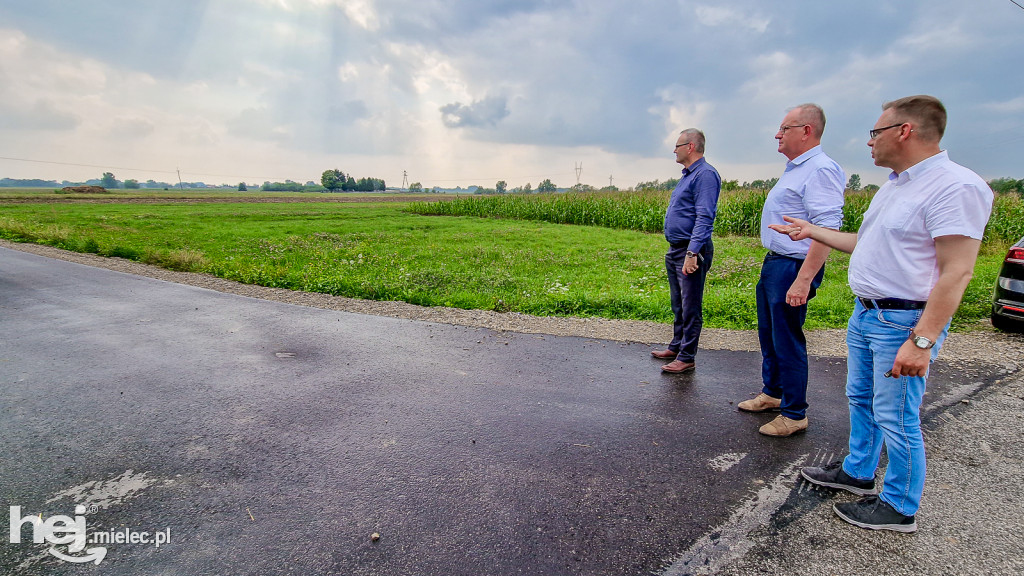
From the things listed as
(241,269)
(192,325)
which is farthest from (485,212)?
(192,325)

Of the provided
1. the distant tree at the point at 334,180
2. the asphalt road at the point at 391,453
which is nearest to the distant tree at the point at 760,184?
the asphalt road at the point at 391,453

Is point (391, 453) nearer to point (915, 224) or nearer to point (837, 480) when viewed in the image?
point (837, 480)

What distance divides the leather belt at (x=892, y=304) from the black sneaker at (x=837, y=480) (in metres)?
1.04

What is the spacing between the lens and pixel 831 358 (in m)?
5.38

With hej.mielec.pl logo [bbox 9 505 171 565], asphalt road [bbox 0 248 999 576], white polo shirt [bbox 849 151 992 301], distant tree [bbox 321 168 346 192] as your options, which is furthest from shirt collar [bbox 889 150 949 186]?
distant tree [bbox 321 168 346 192]

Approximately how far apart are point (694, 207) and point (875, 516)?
2941 millimetres

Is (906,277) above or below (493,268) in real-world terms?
above

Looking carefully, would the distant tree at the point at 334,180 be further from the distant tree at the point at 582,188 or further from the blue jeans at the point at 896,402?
the blue jeans at the point at 896,402

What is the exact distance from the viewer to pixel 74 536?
2.45 m

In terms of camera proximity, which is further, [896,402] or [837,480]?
[837,480]

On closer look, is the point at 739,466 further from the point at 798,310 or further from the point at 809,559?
the point at 798,310

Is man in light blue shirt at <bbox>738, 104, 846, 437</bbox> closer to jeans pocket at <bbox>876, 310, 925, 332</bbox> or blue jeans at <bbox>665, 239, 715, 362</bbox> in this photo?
jeans pocket at <bbox>876, 310, 925, 332</bbox>

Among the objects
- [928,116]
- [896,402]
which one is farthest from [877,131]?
[896,402]

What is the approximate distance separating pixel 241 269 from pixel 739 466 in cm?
1005
